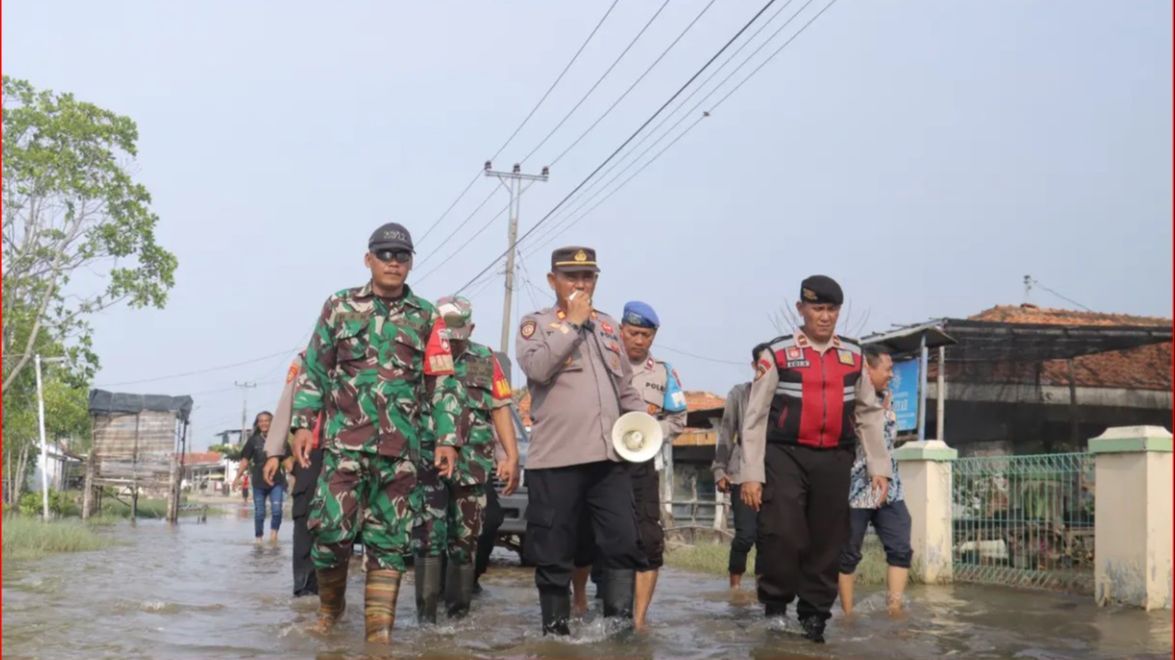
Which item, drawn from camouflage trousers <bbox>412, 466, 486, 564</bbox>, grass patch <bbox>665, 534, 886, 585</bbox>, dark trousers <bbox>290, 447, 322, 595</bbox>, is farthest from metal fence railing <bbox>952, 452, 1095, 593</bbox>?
dark trousers <bbox>290, 447, 322, 595</bbox>

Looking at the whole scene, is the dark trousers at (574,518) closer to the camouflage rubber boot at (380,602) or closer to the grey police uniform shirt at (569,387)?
the grey police uniform shirt at (569,387)

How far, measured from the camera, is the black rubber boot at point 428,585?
6973 mm

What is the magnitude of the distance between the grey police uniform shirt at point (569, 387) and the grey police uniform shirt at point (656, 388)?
1150 millimetres

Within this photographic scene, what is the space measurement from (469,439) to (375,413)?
1.43m

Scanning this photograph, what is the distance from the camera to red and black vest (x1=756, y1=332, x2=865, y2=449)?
641cm

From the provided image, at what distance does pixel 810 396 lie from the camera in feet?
21.0

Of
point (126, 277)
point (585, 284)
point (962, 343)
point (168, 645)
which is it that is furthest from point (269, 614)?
point (126, 277)

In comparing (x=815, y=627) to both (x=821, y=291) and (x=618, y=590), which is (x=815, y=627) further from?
(x=821, y=291)

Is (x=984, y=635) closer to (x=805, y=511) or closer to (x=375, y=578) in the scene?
(x=805, y=511)

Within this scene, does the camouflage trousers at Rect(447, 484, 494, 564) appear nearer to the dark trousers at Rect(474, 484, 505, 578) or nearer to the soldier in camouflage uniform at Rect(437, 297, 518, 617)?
the soldier in camouflage uniform at Rect(437, 297, 518, 617)

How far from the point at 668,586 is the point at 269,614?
4083 millimetres

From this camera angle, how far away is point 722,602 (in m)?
9.20

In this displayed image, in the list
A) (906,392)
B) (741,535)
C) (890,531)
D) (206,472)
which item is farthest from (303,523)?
(206,472)

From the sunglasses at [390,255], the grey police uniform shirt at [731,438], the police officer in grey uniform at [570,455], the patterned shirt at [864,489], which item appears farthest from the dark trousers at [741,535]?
the sunglasses at [390,255]
